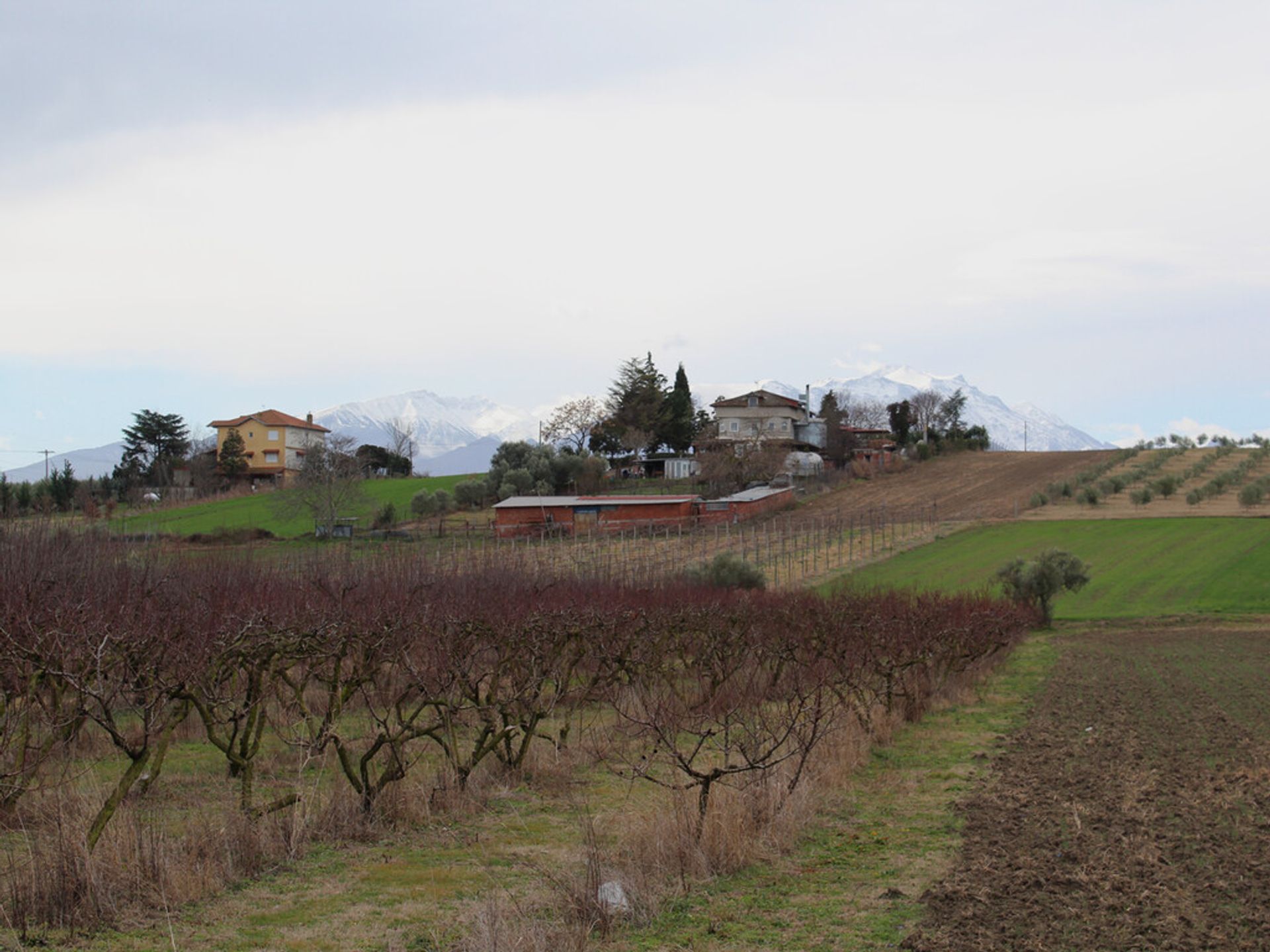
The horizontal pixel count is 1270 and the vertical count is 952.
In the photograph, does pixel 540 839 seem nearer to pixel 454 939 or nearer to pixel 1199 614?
pixel 454 939

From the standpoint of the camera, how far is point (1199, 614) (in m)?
37.7

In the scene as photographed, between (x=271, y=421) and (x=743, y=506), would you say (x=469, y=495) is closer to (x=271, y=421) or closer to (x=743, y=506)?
(x=743, y=506)

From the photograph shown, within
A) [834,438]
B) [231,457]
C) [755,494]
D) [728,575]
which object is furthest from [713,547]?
[231,457]

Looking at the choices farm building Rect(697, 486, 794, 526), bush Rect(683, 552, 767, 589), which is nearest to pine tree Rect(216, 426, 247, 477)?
farm building Rect(697, 486, 794, 526)

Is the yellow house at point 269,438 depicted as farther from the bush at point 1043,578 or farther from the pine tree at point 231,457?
the bush at point 1043,578

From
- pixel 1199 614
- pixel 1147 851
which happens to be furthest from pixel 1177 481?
pixel 1147 851

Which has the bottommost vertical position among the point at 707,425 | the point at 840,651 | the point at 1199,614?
the point at 1199,614

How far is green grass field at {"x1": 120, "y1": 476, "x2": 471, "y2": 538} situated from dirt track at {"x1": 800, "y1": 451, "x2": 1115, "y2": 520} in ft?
83.6

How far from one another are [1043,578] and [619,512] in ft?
92.2

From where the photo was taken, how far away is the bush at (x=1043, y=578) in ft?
124

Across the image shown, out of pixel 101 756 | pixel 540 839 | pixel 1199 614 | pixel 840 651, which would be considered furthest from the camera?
pixel 1199 614

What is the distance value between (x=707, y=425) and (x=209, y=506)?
38965 millimetres

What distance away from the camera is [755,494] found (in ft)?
220

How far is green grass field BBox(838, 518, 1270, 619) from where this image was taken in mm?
39812
